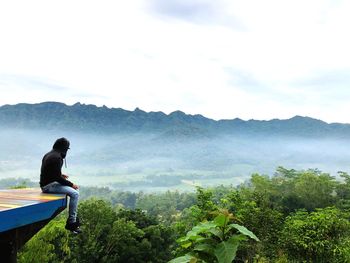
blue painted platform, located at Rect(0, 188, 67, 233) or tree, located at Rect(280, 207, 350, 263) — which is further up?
blue painted platform, located at Rect(0, 188, 67, 233)

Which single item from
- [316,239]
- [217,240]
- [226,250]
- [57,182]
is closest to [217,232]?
[217,240]

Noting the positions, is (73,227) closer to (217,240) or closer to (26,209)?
(26,209)

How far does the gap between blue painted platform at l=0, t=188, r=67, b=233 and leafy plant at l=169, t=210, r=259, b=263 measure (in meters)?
2.08

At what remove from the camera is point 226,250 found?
2.37 meters

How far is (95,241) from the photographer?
Answer: 1230 inches

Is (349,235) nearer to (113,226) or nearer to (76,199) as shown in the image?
(76,199)

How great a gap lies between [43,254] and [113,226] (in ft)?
61.1

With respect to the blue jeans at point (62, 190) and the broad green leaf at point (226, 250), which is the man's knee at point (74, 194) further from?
the broad green leaf at point (226, 250)

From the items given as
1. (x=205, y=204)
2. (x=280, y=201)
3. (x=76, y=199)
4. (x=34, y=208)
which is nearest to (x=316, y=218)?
Answer: (x=205, y=204)

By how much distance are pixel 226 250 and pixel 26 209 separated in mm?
2591

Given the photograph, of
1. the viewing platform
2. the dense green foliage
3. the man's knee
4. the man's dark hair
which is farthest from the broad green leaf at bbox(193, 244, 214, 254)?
the man's dark hair

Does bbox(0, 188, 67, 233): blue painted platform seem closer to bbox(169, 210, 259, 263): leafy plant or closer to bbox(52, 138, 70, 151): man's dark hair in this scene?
bbox(52, 138, 70, 151): man's dark hair

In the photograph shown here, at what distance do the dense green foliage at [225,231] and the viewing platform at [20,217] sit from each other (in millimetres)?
1587

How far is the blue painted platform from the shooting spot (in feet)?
12.7
